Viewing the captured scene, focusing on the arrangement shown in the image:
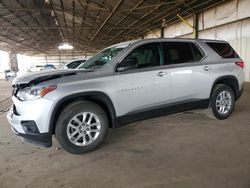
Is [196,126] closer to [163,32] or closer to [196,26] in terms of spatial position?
[196,26]

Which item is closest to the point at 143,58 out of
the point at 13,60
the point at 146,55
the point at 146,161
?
the point at 146,55

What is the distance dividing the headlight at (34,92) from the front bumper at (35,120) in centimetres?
7

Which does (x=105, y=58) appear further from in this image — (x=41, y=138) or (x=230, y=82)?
(x=230, y=82)

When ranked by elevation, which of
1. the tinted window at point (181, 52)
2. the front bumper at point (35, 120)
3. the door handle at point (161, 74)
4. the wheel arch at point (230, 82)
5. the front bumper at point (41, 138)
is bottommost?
the front bumper at point (41, 138)

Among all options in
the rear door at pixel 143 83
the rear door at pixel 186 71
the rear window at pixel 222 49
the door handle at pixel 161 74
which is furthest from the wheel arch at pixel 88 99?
the rear window at pixel 222 49

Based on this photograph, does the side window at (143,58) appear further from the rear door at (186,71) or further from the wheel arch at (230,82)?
the wheel arch at (230,82)

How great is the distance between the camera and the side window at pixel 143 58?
360cm

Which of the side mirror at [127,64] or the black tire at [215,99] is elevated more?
the side mirror at [127,64]

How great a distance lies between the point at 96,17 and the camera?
1633 centimetres

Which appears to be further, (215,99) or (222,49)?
(222,49)

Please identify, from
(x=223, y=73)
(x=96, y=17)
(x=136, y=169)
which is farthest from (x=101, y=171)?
(x=96, y=17)

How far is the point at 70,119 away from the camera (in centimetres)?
325

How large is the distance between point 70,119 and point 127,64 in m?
1.20

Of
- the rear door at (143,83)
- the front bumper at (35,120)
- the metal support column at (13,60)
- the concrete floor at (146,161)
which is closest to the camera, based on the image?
the concrete floor at (146,161)
